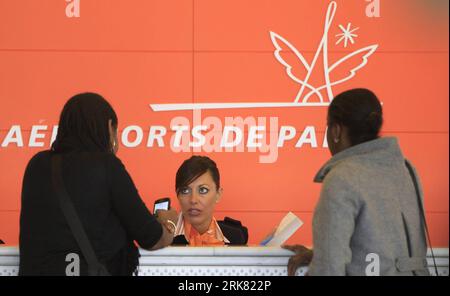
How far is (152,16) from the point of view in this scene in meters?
4.92

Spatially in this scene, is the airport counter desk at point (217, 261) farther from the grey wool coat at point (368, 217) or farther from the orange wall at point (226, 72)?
the orange wall at point (226, 72)

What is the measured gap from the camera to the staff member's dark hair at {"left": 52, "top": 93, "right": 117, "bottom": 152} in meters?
2.41

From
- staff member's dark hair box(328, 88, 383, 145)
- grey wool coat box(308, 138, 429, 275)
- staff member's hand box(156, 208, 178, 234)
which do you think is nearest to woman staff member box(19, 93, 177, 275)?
staff member's hand box(156, 208, 178, 234)

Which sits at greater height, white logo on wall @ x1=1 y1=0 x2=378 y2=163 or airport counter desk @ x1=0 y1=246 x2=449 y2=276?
white logo on wall @ x1=1 y1=0 x2=378 y2=163

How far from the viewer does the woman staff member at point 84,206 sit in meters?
2.33

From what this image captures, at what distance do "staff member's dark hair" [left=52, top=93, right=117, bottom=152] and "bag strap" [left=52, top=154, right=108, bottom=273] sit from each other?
15cm

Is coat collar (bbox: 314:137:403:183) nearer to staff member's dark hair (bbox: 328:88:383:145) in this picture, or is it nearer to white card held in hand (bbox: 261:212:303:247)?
staff member's dark hair (bbox: 328:88:383:145)

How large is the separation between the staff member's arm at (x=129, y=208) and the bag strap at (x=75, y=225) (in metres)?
0.13

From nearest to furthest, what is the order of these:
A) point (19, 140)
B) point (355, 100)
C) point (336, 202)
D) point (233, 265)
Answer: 1. point (336, 202)
2. point (355, 100)
3. point (233, 265)
4. point (19, 140)

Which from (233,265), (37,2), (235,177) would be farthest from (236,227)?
(37,2)

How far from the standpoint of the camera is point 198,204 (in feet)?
12.1

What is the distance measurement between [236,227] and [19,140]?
1.73 m

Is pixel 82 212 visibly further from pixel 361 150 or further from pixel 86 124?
pixel 361 150
